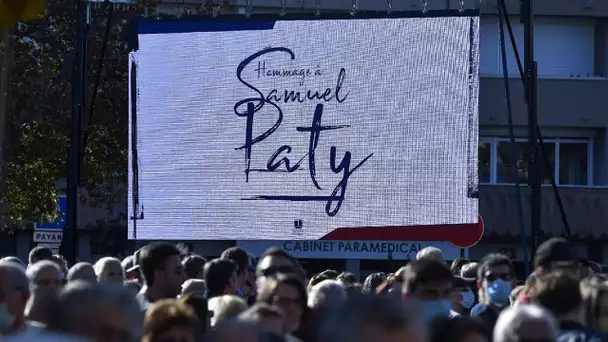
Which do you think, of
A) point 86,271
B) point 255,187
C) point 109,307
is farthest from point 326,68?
point 109,307

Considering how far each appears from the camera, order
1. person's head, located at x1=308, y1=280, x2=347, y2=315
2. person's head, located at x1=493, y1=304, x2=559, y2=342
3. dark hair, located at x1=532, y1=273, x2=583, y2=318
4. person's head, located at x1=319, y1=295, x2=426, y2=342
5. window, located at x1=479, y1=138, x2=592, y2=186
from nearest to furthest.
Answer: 1. person's head, located at x1=319, y1=295, x2=426, y2=342
2. person's head, located at x1=493, y1=304, x2=559, y2=342
3. dark hair, located at x1=532, y1=273, x2=583, y2=318
4. person's head, located at x1=308, y1=280, x2=347, y2=315
5. window, located at x1=479, y1=138, x2=592, y2=186

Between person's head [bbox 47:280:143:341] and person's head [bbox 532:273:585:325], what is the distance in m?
2.62

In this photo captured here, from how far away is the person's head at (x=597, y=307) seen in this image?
621 centimetres

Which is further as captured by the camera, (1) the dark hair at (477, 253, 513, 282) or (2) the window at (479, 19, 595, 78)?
(2) the window at (479, 19, 595, 78)

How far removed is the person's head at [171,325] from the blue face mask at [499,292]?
10.4 feet

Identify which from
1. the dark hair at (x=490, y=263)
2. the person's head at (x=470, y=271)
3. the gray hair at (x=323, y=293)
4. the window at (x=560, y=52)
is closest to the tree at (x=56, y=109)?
the window at (x=560, y=52)

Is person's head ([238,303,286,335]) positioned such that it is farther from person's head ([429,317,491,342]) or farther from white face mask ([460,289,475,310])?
white face mask ([460,289,475,310])

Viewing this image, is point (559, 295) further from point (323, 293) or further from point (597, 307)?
point (323, 293)

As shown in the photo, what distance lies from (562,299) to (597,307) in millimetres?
394

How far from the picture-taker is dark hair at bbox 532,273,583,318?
233 inches

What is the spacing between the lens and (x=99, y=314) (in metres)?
3.78

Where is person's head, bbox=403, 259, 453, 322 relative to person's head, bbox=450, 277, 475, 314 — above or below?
above

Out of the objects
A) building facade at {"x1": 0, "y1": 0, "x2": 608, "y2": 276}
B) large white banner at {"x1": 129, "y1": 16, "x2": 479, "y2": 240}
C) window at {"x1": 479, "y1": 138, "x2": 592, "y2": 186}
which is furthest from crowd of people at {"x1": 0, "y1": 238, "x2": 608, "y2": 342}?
window at {"x1": 479, "y1": 138, "x2": 592, "y2": 186}

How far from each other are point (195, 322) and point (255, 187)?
9640mm
